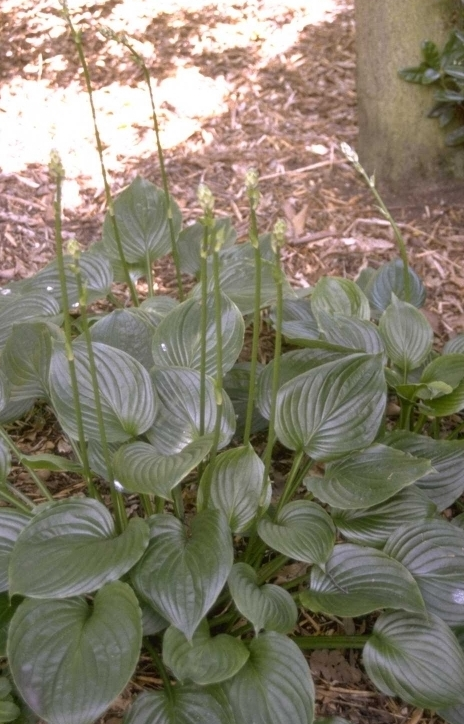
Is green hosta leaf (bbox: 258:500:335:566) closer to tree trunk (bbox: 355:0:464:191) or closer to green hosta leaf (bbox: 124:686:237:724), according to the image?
green hosta leaf (bbox: 124:686:237:724)

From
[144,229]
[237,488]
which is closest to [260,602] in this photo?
[237,488]

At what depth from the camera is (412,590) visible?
1.74 metres

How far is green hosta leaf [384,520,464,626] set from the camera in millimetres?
1818

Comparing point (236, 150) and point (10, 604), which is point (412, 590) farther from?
point (236, 150)

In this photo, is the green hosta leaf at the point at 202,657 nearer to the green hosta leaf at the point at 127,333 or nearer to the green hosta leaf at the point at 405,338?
the green hosta leaf at the point at 127,333

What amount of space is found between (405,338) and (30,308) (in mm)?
1329

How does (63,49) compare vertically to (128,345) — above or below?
above

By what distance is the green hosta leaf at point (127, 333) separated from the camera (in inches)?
88.6

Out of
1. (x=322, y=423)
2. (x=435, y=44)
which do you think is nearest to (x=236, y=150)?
(x=435, y=44)

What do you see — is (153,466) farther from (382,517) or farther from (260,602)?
(382,517)

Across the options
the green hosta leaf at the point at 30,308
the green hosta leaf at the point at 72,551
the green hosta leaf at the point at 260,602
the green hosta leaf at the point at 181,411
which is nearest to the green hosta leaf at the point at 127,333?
the green hosta leaf at the point at 181,411

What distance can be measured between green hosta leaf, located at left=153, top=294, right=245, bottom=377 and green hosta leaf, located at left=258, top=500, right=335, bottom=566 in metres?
0.50

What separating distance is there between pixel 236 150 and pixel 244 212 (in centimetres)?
57

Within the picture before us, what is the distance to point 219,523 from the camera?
1733mm
